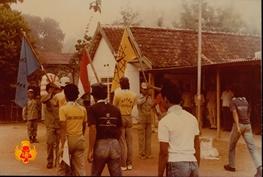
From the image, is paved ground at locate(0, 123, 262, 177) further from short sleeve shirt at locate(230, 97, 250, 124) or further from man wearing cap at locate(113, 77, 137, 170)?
short sleeve shirt at locate(230, 97, 250, 124)

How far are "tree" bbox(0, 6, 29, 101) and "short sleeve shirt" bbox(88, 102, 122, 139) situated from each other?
4.51 meters

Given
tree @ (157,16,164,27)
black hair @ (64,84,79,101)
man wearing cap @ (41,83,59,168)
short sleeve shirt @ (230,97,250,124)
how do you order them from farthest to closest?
tree @ (157,16,164,27) < man wearing cap @ (41,83,59,168) < short sleeve shirt @ (230,97,250,124) < black hair @ (64,84,79,101)

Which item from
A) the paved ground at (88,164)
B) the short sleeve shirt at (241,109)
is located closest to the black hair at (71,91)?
the paved ground at (88,164)

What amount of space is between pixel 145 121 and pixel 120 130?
3.28 metres

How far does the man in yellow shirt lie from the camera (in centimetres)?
614

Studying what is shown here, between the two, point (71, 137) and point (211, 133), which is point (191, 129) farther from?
point (211, 133)

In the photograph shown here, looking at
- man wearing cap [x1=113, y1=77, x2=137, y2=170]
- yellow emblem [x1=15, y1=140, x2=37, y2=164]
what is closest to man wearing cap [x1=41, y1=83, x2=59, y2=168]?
yellow emblem [x1=15, y1=140, x2=37, y2=164]

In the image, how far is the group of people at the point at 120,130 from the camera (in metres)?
4.60

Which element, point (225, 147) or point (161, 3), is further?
point (225, 147)

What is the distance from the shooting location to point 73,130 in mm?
6195

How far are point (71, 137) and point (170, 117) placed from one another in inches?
75.6

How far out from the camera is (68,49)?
10367 millimetres

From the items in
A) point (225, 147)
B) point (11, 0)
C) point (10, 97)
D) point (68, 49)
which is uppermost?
point (11, 0)

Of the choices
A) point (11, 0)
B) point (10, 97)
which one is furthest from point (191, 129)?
point (10, 97)
